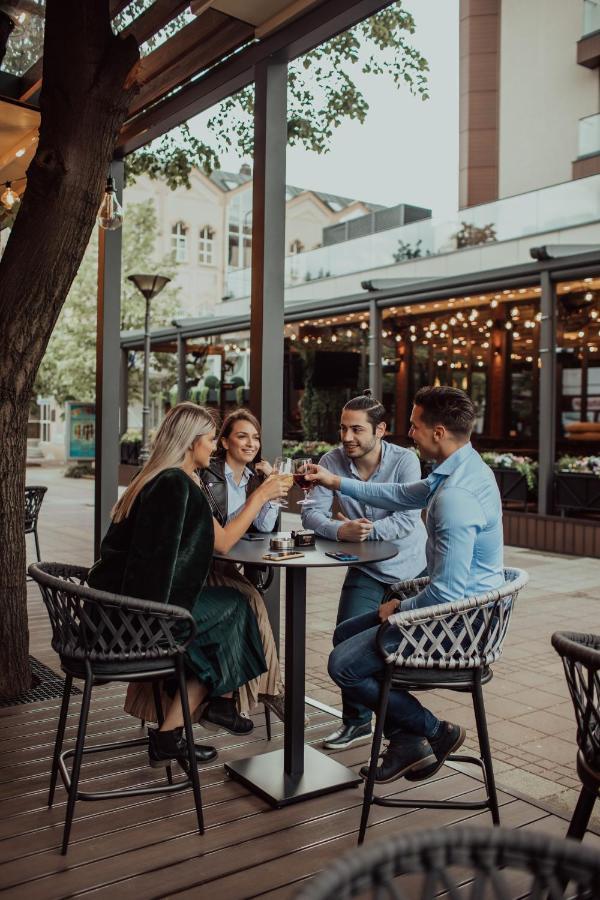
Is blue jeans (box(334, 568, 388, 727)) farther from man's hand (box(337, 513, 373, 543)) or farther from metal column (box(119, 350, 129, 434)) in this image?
metal column (box(119, 350, 129, 434))

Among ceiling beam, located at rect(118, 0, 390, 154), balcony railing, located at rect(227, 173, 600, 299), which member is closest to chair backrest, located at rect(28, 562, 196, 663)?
ceiling beam, located at rect(118, 0, 390, 154)

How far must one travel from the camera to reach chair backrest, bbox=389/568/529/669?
254cm

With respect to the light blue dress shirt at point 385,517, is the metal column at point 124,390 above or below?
above

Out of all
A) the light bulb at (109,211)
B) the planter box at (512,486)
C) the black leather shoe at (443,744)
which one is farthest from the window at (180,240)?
the black leather shoe at (443,744)

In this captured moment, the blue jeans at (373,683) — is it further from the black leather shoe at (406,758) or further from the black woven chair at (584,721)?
the black woven chair at (584,721)

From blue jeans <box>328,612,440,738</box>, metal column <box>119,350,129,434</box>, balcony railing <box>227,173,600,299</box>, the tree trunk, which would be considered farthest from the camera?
metal column <box>119,350,129,434</box>

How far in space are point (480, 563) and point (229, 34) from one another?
3.17m

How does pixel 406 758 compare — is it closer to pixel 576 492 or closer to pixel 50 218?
pixel 50 218

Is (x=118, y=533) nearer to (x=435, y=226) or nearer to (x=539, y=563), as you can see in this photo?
(x=539, y=563)

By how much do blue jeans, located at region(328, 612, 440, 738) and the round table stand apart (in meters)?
0.26

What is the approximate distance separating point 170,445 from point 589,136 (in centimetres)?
1588

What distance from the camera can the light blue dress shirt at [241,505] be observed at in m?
3.77

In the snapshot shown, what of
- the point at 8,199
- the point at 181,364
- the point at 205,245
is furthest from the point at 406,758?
the point at 205,245

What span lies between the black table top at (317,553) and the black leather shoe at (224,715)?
0.62 meters
